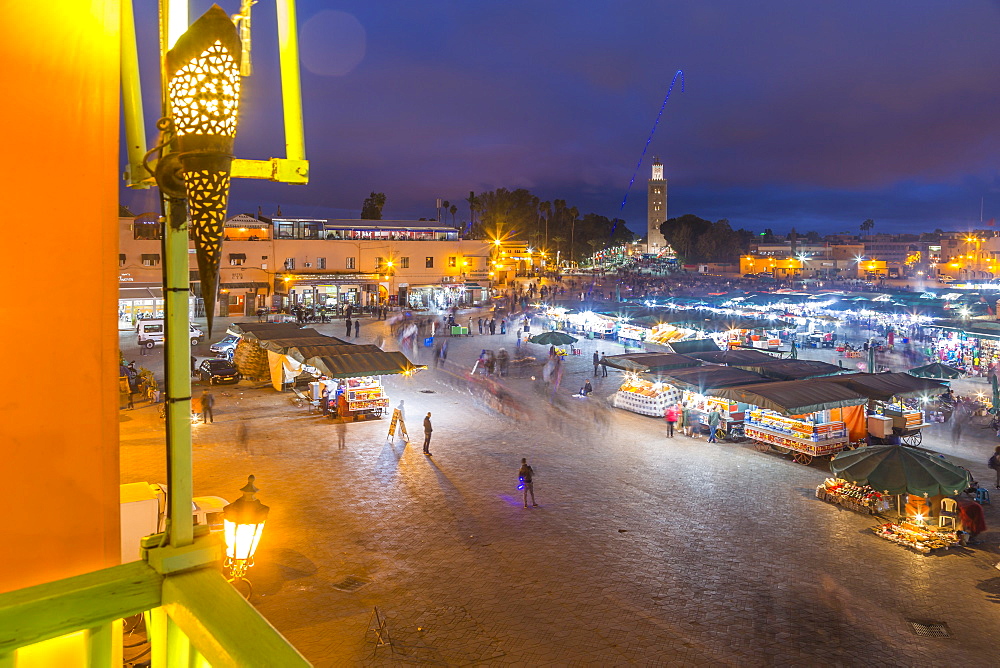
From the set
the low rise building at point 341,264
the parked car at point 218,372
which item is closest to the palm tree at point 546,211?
the low rise building at point 341,264

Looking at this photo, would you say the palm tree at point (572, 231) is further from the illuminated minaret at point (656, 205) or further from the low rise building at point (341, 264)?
the illuminated minaret at point (656, 205)

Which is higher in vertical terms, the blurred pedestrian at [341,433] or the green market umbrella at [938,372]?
the green market umbrella at [938,372]

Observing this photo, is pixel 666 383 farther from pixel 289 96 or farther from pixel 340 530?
pixel 289 96

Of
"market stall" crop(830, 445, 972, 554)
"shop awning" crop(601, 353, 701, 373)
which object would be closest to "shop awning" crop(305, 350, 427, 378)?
"shop awning" crop(601, 353, 701, 373)

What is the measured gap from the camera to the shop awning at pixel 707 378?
17.5 m

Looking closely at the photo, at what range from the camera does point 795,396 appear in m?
15.4

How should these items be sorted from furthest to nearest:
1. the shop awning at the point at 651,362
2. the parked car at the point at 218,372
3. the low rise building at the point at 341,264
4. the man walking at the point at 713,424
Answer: the low rise building at the point at 341,264
the parked car at the point at 218,372
the shop awning at the point at 651,362
the man walking at the point at 713,424

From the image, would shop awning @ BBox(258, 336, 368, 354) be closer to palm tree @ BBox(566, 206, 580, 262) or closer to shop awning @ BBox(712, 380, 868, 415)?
shop awning @ BBox(712, 380, 868, 415)

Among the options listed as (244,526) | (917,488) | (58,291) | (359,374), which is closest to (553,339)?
(359,374)

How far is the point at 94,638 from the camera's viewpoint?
69.8 inches

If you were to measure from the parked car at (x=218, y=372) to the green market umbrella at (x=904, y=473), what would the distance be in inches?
769

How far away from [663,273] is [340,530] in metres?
102

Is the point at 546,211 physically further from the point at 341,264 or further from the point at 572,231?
the point at 341,264

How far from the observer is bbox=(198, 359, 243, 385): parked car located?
23.3m
